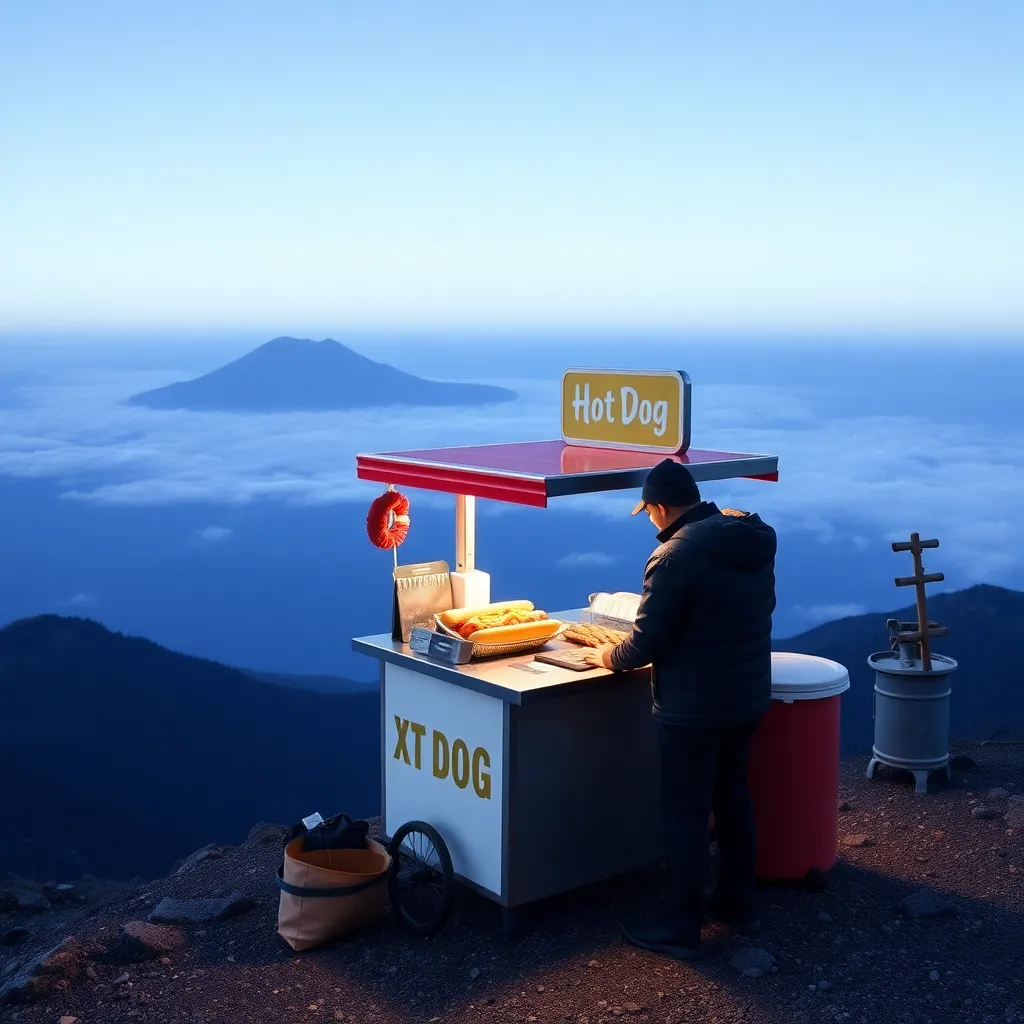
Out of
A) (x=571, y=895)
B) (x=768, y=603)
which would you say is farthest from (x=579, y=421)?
(x=571, y=895)

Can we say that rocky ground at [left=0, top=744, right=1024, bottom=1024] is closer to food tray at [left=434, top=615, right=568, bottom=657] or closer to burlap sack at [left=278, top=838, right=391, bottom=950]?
burlap sack at [left=278, top=838, right=391, bottom=950]

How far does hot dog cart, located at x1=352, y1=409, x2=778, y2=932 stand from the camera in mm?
5273

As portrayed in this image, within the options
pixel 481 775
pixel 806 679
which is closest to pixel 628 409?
pixel 806 679

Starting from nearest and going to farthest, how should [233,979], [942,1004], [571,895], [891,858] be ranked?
[942,1004] → [233,979] → [571,895] → [891,858]

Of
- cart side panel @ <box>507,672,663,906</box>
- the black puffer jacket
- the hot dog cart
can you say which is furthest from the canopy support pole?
the black puffer jacket

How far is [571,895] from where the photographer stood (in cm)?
574

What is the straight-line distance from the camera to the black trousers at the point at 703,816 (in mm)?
4984

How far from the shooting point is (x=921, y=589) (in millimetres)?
7621

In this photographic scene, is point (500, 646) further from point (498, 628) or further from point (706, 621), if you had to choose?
point (706, 621)

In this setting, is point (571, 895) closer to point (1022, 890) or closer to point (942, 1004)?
point (942, 1004)

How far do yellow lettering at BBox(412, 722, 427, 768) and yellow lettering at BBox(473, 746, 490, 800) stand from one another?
42 cm

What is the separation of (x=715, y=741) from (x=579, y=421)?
2.26 m

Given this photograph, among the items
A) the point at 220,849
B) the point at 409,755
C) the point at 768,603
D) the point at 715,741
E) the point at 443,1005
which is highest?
the point at 768,603

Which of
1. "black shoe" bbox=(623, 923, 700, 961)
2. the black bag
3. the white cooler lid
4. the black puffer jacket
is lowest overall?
"black shoe" bbox=(623, 923, 700, 961)
